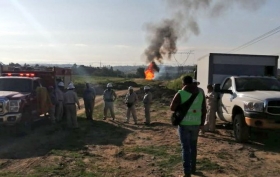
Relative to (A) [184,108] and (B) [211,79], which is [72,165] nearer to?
(A) [184,108]

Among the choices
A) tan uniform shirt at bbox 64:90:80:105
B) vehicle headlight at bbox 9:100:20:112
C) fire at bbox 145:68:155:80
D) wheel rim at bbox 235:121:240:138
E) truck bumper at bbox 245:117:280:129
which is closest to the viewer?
truck bumper at bbox 245:117:280:129

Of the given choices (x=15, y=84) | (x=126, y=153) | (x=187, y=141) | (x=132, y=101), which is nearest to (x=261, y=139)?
(x=126, y=153)

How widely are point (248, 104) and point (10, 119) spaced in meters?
7.09

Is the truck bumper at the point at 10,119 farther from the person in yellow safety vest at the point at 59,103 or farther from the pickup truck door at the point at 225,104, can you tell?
the pickup truck door at the point at 225,104

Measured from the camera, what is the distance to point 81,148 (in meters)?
10.2

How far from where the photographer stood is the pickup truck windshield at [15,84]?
13.8 m

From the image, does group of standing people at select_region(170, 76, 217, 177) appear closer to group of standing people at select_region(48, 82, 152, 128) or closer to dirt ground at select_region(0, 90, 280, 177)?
dirt ground at select_region(0, 90, 280, 177)

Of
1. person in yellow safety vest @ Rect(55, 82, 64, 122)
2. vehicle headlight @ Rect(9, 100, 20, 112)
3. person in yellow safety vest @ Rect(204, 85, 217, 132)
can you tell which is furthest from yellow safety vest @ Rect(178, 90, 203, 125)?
person in yellow safety vest @ Rect(55, 82, 64, 122)

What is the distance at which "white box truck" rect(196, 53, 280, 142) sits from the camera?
33.1ft

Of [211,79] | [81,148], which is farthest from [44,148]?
[211,79]

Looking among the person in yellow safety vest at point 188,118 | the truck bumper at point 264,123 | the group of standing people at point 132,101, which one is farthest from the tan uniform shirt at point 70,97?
the person in yellow safety vest at point 188,118

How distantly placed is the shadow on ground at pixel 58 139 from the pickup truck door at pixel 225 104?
10.4 feet

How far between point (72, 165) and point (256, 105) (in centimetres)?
500

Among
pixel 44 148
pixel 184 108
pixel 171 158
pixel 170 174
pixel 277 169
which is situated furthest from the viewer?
pixel 44 148
